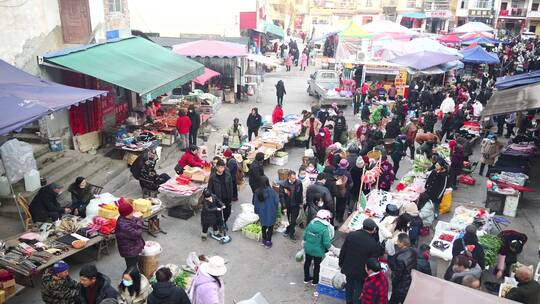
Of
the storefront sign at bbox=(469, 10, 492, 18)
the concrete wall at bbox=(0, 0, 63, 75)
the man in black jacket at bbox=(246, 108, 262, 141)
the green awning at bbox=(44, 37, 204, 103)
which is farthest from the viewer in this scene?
the storefront sign at bbox=(469, 10, 492, 18)


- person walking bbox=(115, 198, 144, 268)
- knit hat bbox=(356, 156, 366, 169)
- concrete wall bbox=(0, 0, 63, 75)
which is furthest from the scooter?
concrete wall bbox=(0, 0, 63, 75)

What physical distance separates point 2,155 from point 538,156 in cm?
1508

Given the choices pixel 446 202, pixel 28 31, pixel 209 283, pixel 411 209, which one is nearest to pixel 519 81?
pixel 446 202

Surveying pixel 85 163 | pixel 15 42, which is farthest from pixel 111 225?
pixel 15 42

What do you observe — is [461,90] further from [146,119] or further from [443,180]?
[146,119]

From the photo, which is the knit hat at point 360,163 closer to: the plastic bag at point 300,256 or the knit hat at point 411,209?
the knit hat at point 411,209

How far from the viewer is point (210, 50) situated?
19.8 meters

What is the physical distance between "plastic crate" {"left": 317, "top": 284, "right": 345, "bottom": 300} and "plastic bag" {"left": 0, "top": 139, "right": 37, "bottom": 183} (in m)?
7.13

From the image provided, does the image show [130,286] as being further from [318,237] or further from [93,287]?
[318,237]

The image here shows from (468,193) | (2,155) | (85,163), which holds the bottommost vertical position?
(468,193)

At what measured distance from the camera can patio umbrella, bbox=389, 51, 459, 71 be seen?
1914 centimetres

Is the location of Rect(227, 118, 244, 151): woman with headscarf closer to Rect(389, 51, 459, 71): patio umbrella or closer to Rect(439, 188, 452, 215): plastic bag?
Rect(439, 188, 452, 215): plastic bag

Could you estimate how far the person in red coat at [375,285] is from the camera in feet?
19.0

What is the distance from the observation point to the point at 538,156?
Result: 45.0ft
